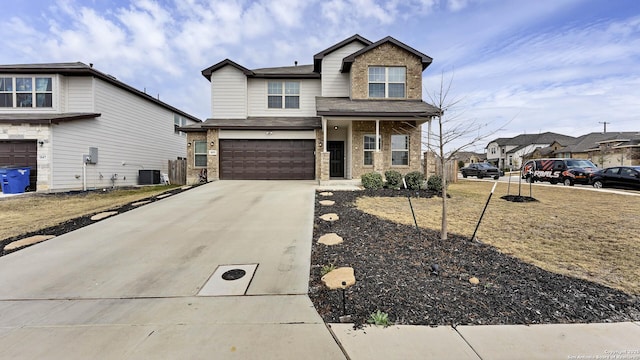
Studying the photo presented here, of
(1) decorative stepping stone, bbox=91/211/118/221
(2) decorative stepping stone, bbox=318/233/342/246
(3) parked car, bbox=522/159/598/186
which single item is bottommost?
(2) decorative stepping stone, bbox=318/233/342/246

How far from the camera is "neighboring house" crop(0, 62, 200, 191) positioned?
12977mm

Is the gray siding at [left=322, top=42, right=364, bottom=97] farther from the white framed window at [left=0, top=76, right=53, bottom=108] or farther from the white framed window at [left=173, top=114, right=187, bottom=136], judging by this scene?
the white framed window at [left=0, top=76, right=53, bottom=108]

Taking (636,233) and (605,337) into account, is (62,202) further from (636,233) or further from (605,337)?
(636,233)

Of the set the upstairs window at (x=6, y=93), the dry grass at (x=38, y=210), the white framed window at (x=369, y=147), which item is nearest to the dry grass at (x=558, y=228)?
the white framed window at (x=369, y=147)

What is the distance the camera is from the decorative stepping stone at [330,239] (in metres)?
5.24

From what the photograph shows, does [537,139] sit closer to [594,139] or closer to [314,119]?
[594,139]

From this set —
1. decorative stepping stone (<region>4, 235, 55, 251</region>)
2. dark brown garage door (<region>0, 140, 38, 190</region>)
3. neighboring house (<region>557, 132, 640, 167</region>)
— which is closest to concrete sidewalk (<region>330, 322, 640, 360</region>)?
decorative stepping stone (<region>4, 235, 55, 251</region>)

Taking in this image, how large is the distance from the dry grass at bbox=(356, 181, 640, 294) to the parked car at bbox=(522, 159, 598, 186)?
744 cm

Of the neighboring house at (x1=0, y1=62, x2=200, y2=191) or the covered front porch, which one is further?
the covered front porch

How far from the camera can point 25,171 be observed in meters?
12.8

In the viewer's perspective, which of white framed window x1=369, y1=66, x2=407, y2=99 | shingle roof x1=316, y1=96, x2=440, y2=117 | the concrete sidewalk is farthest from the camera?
white framed window x1=369, y1=66, x2=407, y2=99

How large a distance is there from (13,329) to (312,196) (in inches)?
295

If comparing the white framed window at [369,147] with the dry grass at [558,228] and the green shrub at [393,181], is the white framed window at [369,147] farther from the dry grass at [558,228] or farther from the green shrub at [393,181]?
the dry grass at [558,228]

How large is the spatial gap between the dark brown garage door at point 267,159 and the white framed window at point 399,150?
13.9ft
